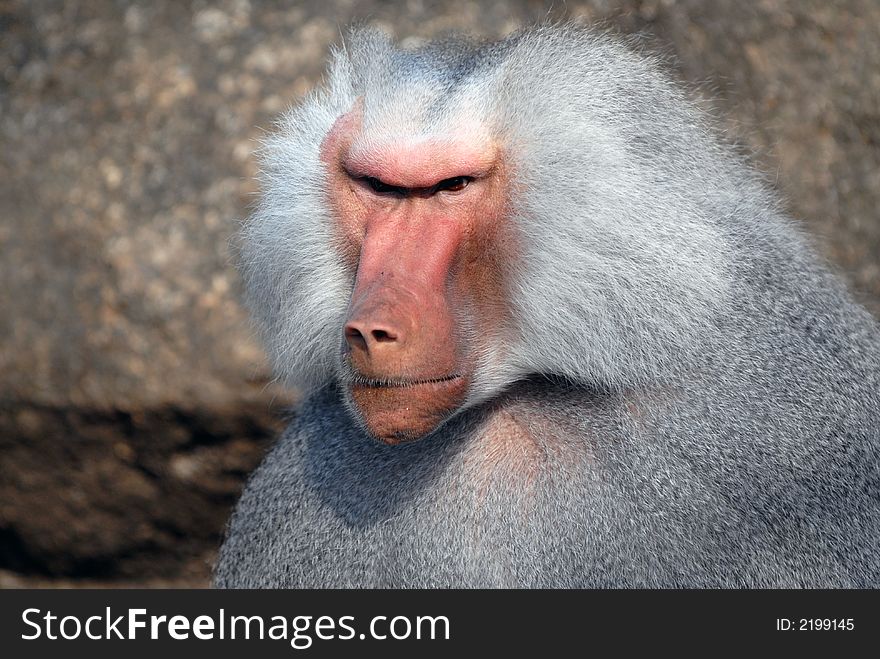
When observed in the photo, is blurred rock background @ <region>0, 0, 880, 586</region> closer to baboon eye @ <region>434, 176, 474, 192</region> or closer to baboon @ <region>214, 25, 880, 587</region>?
baboon @ <region>214, 25, 880, 587</region>

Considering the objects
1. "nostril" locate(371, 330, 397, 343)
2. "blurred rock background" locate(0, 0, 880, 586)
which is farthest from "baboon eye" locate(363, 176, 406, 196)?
"blurred rock background" locate(0, 0, 880, 586)

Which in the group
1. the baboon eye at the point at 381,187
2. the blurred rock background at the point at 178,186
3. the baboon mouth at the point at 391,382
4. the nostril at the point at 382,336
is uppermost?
the baboon eye at the point at 381,187

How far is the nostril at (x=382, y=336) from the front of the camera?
2.35 m

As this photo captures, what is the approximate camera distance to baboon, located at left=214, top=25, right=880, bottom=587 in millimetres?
2461

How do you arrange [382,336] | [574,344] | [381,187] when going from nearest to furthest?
[382,336], [574,344], [381,187]

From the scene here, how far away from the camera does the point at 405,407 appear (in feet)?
8.03

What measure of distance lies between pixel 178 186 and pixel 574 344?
9.26 ft

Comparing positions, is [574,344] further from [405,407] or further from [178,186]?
[178,186]

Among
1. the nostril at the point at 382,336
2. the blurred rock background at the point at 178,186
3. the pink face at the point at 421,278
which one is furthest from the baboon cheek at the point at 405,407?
the blurred rock background at the point at 178,186

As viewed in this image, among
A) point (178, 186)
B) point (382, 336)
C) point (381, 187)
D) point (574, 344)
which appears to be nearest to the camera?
point (382, 336)

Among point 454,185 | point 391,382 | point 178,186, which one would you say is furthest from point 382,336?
point 178,186

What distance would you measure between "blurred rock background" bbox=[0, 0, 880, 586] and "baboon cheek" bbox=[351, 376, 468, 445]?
220 centimetres

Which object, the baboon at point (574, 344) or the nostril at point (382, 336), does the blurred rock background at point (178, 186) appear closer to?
the baboon at point (574, 344)

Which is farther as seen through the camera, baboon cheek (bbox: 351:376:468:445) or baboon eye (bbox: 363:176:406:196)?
baboon eye (bbox: 363:176:406:196)
